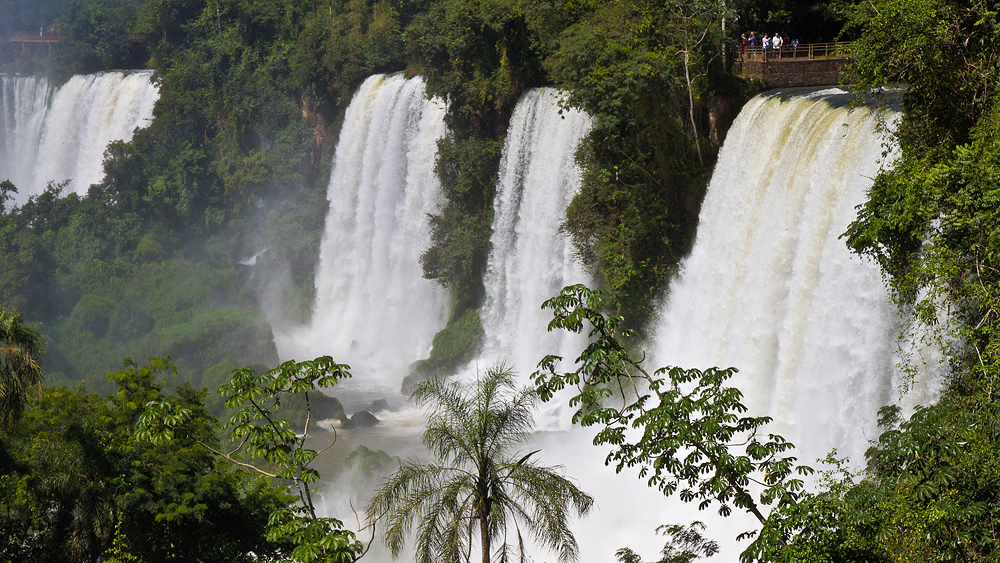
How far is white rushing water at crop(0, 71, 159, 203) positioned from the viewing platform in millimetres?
34555

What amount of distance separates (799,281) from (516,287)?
13.1 meters

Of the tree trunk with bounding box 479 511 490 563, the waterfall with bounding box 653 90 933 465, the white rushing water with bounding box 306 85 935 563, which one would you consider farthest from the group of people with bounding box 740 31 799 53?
the tree trunk with bounding box 479 511 490 563

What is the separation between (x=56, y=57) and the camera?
170 ft

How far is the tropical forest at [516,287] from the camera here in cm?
948

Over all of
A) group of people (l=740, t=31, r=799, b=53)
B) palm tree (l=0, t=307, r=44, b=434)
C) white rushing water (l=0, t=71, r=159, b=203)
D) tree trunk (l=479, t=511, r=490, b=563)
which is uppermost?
white rushing water (l=0, t=71, r=159, b=203)

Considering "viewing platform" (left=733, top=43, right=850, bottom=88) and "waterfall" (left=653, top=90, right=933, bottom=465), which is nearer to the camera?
"waterfall" (left=653, top=90, right=933, bottom=465)

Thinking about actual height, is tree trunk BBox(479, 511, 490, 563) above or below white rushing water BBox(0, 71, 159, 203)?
below

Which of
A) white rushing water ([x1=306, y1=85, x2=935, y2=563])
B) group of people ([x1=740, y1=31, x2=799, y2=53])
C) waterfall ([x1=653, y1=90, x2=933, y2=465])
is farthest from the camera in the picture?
group of people ([x1=740, y1=31, x2=799, y2=53])

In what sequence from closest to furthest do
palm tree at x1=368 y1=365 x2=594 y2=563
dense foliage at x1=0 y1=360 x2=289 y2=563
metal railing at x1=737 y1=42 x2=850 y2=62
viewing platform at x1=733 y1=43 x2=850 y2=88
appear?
palm tree at x1=368 y1=365 x2=594 y2=563 → dense foliage at x1=0 y1=360 x2=289 y2=563 → viewing platform at x1=733 y1=43 x2=850 y2=88 → metal railing at x1=737 y1=42 x2=850 y2=62

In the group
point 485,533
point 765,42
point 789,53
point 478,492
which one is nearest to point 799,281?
point 765,42

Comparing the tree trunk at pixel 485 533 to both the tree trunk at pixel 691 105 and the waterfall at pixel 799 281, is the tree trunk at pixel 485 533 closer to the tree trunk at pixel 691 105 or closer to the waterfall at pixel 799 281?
the waterfall at pixel 799 281

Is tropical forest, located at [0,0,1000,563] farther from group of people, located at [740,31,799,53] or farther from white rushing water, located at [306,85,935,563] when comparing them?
group of people, located at [740,31,799,53]

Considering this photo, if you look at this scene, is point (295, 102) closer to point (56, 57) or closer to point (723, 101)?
point (56, 57)

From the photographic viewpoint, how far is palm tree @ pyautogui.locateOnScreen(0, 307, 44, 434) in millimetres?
12070
